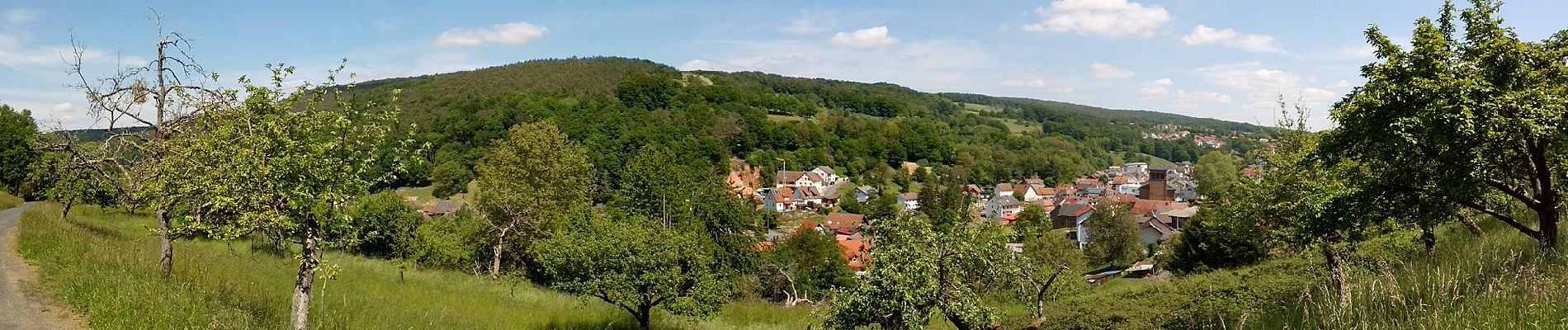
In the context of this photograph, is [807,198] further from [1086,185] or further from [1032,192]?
[1086,185]

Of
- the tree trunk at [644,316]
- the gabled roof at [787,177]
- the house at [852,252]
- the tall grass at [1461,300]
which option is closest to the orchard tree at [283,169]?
the tree trunk at [644,316]

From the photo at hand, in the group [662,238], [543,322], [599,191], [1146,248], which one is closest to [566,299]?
[543,322]

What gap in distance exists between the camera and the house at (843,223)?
3019 inches

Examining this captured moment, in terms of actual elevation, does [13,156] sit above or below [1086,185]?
above

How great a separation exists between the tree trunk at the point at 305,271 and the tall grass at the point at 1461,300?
10.6 meters

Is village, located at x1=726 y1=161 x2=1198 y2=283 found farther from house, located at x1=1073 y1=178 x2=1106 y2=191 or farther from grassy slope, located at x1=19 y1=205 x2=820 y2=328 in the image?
grassy slope, located at x1=19 y1=205 x2=820 y2=328

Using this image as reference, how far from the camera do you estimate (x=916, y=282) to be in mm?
12539

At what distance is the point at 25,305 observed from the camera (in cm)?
824

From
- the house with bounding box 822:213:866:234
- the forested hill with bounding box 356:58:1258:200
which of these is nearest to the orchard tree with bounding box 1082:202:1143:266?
the house with bounding box 822:213:866:234

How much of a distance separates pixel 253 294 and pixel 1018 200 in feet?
334

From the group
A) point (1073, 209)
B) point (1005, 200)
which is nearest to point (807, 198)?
point (1005, 200)

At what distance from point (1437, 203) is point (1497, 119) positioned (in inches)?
63.8

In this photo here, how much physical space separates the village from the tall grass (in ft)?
129

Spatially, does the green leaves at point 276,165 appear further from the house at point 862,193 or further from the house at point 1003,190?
the house at point 1003,190
